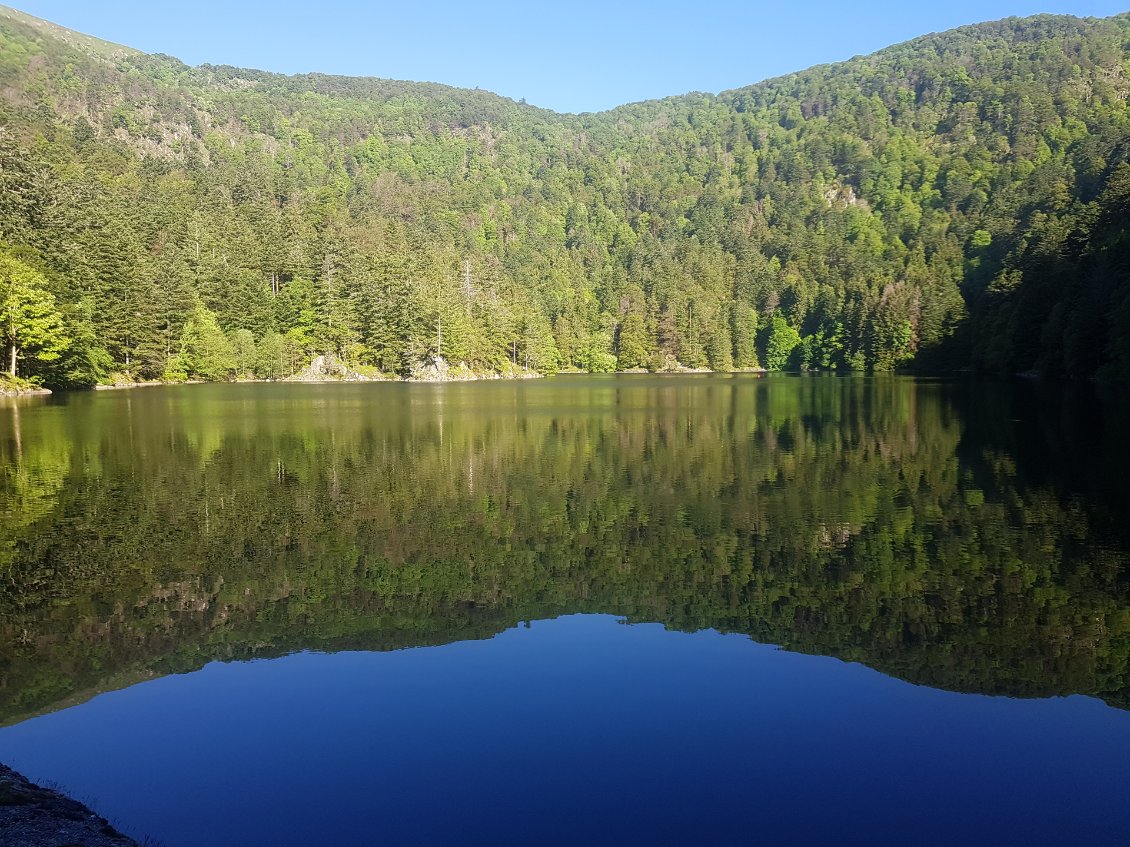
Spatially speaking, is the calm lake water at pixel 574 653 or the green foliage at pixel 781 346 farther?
the green foliage at pixel 781 346

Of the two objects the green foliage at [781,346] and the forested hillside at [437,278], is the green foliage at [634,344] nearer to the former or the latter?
the forested hillside at [437,278]

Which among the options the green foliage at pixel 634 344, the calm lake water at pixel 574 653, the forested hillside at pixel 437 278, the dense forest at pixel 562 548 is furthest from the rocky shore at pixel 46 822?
the green foliage at pixel 634 344

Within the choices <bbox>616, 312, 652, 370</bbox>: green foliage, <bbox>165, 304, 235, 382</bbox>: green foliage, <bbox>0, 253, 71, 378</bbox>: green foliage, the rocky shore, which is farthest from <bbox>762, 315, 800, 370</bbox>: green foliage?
the rocky shore

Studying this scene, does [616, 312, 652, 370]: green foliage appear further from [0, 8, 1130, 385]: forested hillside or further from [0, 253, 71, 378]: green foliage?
[0, 253, 71, 378]: green foliage

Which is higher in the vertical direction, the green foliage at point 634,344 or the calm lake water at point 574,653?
the green foliage at point 634,344

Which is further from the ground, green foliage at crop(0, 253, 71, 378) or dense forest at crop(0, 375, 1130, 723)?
green foliage at crop(0, 253, 71, 378)

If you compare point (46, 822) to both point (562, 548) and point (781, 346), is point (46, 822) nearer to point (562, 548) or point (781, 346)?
point (562, 548)

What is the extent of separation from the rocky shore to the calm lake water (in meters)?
0.35

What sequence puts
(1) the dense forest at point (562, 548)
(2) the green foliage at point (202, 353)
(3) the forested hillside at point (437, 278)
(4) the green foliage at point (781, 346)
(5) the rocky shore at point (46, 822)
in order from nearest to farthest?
(5) the rocky shore at point (46, 822), (1) the dense forest at point (562, 548), (3) the forested hillside at point (437, 278), (2) the green foliage at point (202, 353), (4) the green foliage at point (781, 346)

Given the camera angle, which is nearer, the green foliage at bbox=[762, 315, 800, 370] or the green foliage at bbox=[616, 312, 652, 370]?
the green foliage at bbox=[616, 312, 652, 370]

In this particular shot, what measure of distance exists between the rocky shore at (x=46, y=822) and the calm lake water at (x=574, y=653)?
35 centimetres

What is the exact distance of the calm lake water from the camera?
8.09 metres

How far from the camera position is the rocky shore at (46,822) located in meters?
6.80

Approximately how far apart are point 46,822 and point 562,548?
11.4 metres
